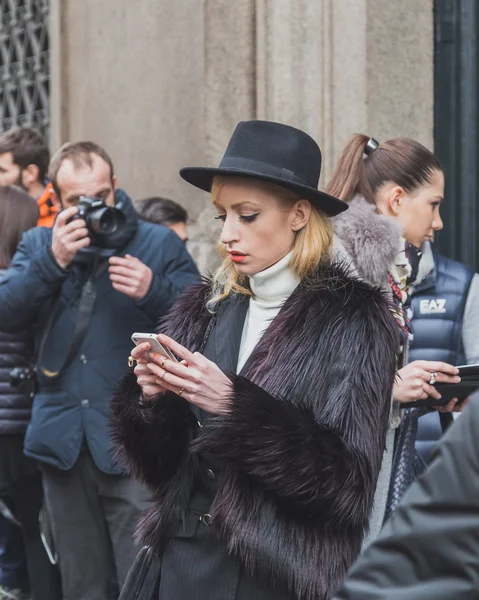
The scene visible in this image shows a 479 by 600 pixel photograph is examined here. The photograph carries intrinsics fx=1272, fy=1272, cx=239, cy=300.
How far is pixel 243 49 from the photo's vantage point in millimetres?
6273

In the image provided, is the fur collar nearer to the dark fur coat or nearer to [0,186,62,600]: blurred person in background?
the dark fur coat

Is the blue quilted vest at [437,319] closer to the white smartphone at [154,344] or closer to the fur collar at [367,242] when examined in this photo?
the fur collar at [367,242]

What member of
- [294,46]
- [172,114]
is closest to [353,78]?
[294,46]

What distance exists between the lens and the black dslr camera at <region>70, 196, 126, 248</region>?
4684 mm

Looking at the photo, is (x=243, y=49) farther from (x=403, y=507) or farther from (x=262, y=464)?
(x=403, y=507)

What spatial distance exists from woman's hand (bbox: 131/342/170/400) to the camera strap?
5.07ft

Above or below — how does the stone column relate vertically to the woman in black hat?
above

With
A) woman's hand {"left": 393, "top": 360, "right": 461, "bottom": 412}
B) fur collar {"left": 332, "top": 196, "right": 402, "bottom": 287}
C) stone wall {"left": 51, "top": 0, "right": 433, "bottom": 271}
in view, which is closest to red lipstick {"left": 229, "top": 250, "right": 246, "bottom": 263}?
fur collar {"left": 332, "top": 196, "right": 402, "bottom": 287}

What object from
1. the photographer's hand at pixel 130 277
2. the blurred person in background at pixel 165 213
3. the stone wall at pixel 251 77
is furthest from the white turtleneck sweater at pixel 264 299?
the stone wall at pixel 251 77

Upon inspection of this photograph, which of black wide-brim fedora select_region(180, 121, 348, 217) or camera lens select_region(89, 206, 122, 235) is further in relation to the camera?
camera lens select_region(89, 206, 122, 235)

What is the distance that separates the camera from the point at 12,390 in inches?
204

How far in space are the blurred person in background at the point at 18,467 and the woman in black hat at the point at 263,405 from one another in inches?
70.6

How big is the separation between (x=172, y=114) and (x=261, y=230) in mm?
3355

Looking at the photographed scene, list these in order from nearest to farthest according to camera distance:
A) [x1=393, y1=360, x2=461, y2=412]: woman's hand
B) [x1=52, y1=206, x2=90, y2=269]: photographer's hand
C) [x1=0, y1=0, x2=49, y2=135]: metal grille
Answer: [x1=393, y1=360, x2=461, y2=412]: woman's hand → [x1=52, y1=206, x2=90, y2=269]: photographer's hand → [x1=0, y1=0, x2=49, y2=135]: metal grille
